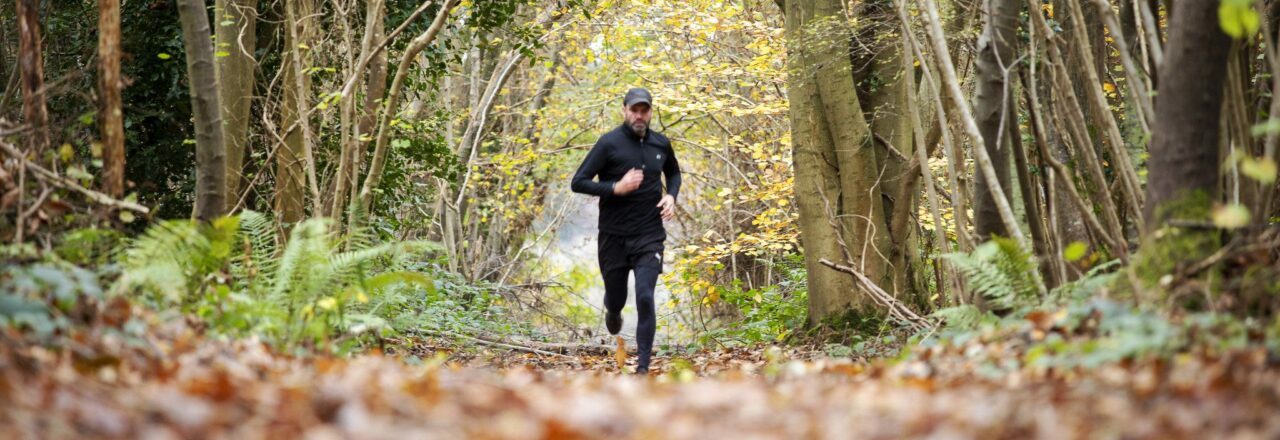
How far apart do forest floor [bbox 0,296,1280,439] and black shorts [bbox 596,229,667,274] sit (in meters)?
3.40

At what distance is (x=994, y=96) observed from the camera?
643 centimetres

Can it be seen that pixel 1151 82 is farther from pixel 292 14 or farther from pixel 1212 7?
pixel 292 14

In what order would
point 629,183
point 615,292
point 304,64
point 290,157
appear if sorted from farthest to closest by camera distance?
point 290,157 < point 304,64 < point 615,292 < point 629,183

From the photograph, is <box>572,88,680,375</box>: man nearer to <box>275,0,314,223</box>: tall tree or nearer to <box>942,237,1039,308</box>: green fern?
<box>942,237,1039,308</box>: green fern

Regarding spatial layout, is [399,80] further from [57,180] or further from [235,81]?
[57,180]

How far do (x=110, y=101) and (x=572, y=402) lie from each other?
3.99 meters

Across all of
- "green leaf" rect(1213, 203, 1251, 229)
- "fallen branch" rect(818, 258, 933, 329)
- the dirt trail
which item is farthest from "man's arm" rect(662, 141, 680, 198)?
"green leaf" rect(1213, 203, 1251, 229)

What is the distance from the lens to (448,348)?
997 cm

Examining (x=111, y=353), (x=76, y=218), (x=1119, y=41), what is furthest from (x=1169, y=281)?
(x=76, y=218)

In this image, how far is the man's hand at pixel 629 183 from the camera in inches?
289

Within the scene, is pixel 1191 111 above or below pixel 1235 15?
below

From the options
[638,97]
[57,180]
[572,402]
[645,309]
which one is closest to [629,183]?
[638,97]

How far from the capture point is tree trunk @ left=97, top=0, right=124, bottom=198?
5.85 meters

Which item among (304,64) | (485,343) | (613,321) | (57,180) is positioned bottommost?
(485,343)
